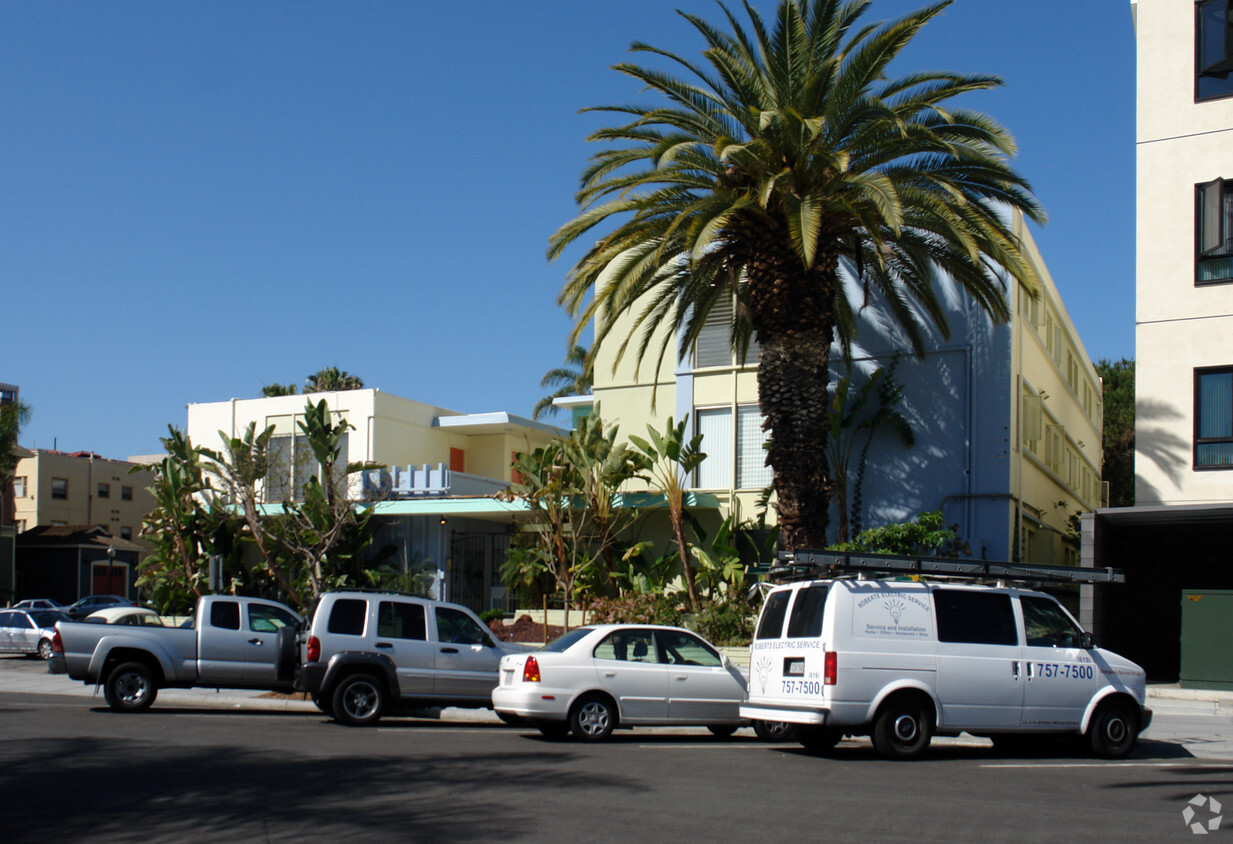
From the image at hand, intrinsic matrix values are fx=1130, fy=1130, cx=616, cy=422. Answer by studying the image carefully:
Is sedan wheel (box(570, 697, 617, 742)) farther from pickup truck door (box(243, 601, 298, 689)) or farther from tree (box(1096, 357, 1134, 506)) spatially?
tree (box(1096, 357, 1134, 506))

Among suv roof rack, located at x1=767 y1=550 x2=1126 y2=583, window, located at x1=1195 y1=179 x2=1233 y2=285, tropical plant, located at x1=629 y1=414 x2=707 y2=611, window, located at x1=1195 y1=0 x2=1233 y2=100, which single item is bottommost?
suv roof rack, located at x1=767 y1=550 x2=1126 y2=583

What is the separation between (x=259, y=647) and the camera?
16.5 meters

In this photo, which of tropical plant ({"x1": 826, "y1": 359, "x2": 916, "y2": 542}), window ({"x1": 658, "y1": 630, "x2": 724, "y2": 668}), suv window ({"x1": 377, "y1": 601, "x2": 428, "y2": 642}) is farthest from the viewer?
tropical plant ({"x1": 826, "y1": 359, "x2": 916, "y2": 542})

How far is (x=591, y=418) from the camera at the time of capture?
25.1 m

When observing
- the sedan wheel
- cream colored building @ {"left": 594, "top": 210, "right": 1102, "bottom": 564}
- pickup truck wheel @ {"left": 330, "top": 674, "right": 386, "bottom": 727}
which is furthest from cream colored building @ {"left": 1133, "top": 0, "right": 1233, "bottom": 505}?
pickup truck wheel @ {"left": 330, "top": 674, "right": 386, "bottom": 727}

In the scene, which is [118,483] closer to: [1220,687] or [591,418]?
[591,418]

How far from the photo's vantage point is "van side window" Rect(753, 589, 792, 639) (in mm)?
12594

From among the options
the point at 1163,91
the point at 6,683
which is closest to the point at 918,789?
the point at 1163,91

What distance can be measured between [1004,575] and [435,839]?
25.6 feet

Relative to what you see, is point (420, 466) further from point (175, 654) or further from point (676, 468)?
point (175, 654)

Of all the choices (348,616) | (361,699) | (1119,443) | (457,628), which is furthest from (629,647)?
(1119,443)

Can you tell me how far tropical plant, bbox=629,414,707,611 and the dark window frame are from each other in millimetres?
9292

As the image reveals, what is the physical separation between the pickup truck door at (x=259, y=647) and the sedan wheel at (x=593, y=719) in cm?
529

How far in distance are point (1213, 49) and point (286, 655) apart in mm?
18436
